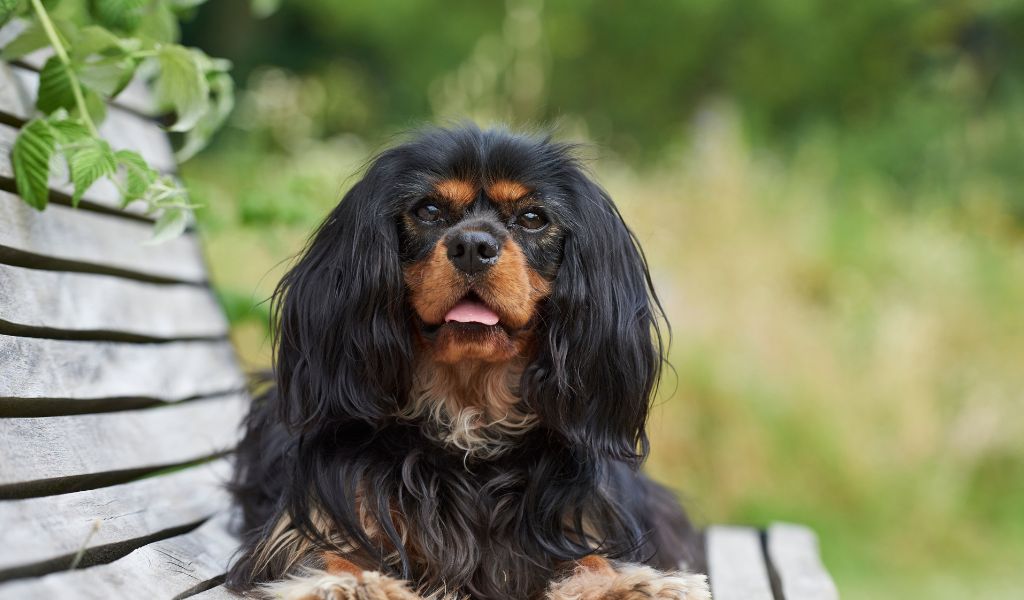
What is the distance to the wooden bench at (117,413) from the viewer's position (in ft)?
6.56

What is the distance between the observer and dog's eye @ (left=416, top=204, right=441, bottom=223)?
239 centimetres

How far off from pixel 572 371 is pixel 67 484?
107cm

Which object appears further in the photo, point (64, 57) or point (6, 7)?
point (64, 57)

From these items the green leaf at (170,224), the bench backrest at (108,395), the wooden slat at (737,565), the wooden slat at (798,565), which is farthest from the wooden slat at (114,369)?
the wooden slat at (798,565)

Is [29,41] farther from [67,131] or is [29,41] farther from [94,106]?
[67,131]

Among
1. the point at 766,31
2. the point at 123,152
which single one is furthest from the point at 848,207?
the point at 766,31

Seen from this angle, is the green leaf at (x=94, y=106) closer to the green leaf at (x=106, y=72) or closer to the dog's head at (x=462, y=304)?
the green leaf at (x=106, y=72)

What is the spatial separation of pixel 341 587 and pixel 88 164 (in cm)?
113

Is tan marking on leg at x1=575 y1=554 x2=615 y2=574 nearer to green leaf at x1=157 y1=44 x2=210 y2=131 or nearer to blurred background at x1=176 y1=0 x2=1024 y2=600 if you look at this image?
blurred background at x1=176 y1=0 x2=1024 y2=600

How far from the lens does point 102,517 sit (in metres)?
2.20

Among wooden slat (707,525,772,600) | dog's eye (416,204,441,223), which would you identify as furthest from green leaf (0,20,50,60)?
wooden slat (707,525,772,600)

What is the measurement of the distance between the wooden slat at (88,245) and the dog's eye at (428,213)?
0.92m

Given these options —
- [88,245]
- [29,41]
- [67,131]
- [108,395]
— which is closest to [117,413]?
[108,395]

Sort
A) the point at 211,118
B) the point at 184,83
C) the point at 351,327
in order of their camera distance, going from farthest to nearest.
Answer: the point at 211,118 < the point at 184,83 < the point at 351,327
